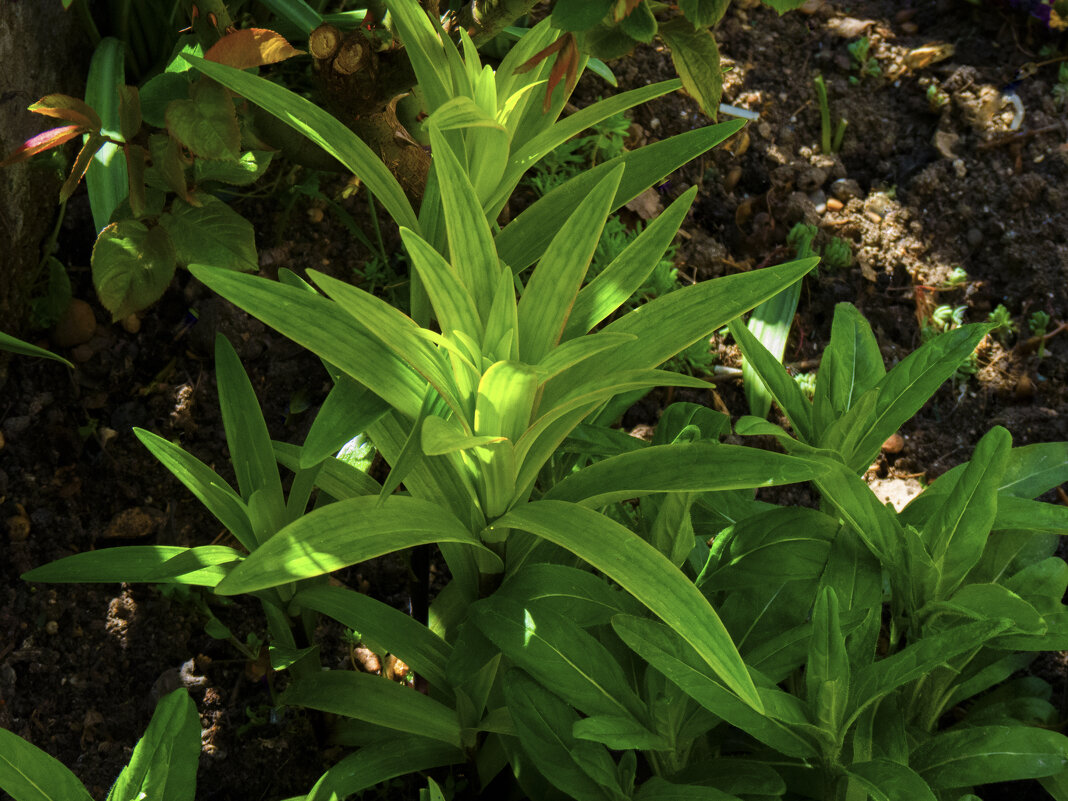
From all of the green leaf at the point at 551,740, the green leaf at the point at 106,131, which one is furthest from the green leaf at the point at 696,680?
the green leaf at the point at 106,131

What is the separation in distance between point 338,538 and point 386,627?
1.06 feet

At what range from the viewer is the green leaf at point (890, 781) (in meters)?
1.06

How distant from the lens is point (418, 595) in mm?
1564

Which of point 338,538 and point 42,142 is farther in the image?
point 42,142

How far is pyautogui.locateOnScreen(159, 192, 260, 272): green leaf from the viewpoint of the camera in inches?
58.2

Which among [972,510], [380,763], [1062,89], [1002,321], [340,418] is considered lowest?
[380,763]

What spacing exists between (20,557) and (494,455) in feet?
3.58

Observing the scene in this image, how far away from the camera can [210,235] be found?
149 centimetres

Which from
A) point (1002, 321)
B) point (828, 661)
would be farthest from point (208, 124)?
point (1002, 321)

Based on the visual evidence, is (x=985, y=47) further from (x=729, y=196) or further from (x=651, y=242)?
(x=651, y=242)

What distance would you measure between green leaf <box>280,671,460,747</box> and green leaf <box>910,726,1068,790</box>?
67cm

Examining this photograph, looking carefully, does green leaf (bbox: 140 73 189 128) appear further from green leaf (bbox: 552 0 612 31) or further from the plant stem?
green leaf (bbox: 552 0 612 31)

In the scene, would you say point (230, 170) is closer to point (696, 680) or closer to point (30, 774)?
point (30, 774)

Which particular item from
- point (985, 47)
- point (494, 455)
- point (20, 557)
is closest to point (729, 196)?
point (985, 47)
